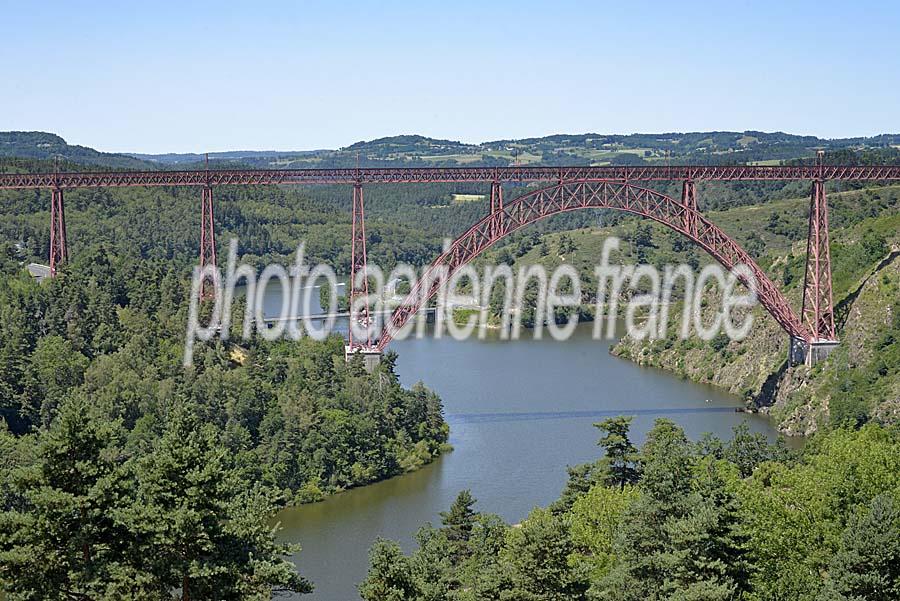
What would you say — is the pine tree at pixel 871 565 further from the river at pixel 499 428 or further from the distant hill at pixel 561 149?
the distant hill at pixel 561 149

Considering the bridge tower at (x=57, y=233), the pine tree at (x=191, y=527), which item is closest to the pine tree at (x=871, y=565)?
the pine tree at (x=191, y=527)

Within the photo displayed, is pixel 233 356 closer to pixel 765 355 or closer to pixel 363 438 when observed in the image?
pixel 363 438

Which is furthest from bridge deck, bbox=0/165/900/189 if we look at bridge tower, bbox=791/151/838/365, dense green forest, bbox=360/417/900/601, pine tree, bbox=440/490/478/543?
dense green forest, bbox=360/417/900/601

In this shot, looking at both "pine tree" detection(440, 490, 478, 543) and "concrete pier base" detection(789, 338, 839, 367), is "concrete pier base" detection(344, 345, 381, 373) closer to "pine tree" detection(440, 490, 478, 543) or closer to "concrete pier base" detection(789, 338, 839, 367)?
"pine tree" detection(440, 490, 478, 543)

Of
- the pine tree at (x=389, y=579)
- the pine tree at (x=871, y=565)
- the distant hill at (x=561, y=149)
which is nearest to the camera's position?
the pine tree at (x=871, y=565)

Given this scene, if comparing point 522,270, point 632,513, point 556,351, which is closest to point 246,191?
point 522,270
